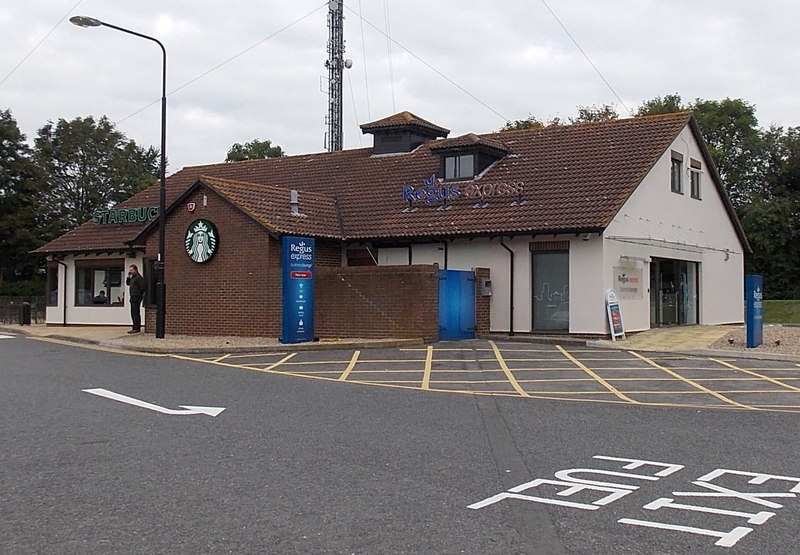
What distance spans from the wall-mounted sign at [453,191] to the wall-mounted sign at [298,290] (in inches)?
198

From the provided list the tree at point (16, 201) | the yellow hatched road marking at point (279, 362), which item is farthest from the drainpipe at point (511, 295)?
the tree at point (16, 201)

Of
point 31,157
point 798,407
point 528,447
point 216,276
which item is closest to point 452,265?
point 216,276

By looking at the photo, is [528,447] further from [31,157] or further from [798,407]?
[31,157]

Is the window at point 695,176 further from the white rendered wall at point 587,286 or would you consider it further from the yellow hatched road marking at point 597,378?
the yellow hatched road marking at point 597,378

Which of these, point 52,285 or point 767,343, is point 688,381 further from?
point 52,285

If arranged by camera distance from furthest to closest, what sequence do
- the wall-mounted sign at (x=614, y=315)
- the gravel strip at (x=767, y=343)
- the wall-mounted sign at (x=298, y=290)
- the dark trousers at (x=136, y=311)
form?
the dark trousers at (x=136, y=311), the wall-mounted sign at (x=614, y=315), the wall-mounted sign at (x=298, y=290), the gravel strip at (x=767, y=343)

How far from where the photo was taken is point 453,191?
2381cm

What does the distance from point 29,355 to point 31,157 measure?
37.3 m

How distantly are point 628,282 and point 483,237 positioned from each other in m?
3.89

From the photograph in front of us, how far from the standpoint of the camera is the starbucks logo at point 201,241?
22.0 m

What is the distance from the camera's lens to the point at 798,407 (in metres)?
11.5

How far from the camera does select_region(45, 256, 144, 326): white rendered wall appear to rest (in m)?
27.7

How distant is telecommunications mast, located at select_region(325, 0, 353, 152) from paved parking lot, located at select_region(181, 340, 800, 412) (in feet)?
87.9

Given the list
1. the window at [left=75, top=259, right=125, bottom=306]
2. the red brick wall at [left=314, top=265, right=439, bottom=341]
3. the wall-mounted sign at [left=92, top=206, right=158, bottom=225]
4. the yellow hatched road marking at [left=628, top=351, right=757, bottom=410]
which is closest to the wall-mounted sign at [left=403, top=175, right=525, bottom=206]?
the red brick wall at [left=314, top=265, right=439, bottom=341]
